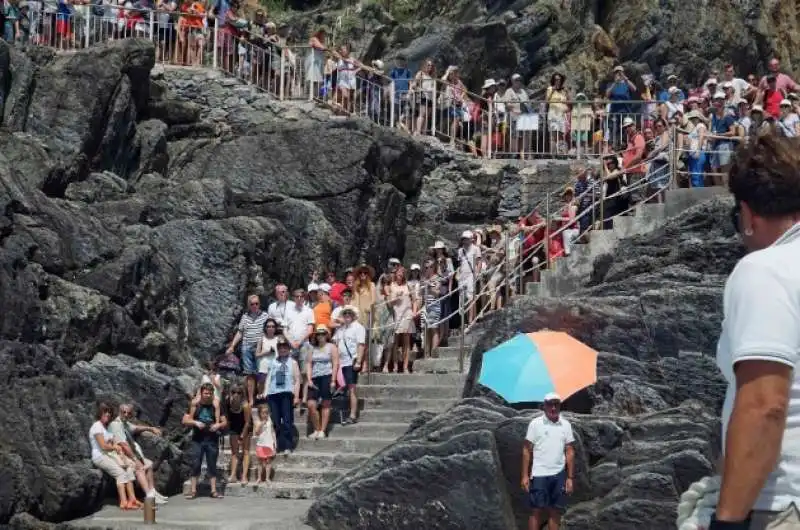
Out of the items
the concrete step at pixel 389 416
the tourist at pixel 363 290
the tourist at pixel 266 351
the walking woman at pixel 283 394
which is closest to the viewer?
the walking woman at pixel 283 394

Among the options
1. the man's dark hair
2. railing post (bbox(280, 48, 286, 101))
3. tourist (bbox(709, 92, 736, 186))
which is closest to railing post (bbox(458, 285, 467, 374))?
tourist (bbox(709, 92, 736, 186))

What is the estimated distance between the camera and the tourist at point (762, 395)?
3.54 meters

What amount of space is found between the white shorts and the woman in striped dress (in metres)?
5.25

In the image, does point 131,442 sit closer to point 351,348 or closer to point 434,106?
point 351,348

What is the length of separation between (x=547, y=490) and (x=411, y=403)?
5.61 metres

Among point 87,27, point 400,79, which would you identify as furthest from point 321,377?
point 87,27

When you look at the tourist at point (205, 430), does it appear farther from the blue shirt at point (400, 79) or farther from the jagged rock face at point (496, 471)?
the blue shirt at point (400, 79)

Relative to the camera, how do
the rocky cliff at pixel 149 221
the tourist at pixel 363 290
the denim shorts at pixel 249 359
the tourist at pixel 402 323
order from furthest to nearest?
the tourist at pixel 363 290, the tourist at pixel 402 323, the denim shorts at pixel 249 359, the rocky cliff at pixel 149 221

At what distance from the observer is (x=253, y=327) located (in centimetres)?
1989

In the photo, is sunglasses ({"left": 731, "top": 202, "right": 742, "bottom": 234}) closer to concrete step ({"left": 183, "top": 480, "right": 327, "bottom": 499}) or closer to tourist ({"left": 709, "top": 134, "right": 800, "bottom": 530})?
tourist ({"left": 709, "top": 134, "right": 800, "bottom": 530})

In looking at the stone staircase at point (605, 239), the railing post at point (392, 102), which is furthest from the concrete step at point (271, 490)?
the railing post at point (392, 102)

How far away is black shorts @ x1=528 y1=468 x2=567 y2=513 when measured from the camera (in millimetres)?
13742

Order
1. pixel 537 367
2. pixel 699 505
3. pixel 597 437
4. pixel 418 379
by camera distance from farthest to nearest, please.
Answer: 1. pixel 418 379
2. pixel 537 367
3. pixel 597 437
4. pixel 699 505

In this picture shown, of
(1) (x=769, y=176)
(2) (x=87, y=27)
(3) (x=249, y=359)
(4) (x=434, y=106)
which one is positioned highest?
(2) (x=87, y=27)
